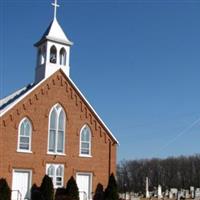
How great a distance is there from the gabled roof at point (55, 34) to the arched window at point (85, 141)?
706 cm

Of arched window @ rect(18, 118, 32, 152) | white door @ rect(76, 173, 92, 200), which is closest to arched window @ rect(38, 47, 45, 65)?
arched window @ rect(18, 118, 32, 152)

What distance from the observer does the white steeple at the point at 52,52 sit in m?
36.8

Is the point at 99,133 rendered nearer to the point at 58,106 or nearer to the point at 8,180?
the point at 58,106

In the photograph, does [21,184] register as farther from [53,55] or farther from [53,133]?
[53,55]

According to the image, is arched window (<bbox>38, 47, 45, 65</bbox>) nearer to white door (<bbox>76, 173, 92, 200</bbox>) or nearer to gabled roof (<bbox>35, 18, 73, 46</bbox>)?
gabled roof (<bbox>35, 18, 73, 46</bbox>)

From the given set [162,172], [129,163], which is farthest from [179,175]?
[129,163]

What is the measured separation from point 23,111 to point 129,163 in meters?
85.9

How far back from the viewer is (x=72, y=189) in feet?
109

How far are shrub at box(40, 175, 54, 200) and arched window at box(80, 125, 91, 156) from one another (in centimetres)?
524

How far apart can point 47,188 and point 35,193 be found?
4.53 feet

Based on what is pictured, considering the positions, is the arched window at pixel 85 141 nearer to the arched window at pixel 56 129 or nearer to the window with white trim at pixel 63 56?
the arched window at pixel 56 129

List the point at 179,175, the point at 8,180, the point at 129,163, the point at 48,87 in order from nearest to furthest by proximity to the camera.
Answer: the point at 8,180, the point at 48,87, the point at 179,175, the point at 129,163

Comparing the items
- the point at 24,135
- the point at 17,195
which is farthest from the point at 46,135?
the point at 17,195

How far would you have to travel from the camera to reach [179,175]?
10144cm
